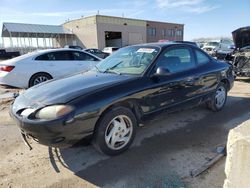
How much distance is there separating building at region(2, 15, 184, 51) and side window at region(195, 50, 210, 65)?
1356 inches

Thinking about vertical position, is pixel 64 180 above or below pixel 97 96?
below

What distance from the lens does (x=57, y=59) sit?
346 inches

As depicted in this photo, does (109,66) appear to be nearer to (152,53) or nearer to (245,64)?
(152,53)

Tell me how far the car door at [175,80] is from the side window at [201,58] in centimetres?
17

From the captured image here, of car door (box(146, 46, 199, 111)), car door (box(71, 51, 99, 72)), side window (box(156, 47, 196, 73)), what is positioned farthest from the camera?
car door (box(71, 51, 99, 72))

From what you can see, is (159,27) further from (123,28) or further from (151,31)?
(123,28)

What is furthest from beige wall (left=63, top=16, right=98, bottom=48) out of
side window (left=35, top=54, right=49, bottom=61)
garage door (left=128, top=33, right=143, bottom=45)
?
side window (left=35, top=54, right=49, bottom=61)

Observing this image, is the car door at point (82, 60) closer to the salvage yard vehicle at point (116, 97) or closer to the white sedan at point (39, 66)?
the white sedan at point (39, 66)

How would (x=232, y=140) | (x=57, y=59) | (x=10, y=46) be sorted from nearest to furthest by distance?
(x=232, y=140) < (x=57, y=59) < (x=10, y=46)

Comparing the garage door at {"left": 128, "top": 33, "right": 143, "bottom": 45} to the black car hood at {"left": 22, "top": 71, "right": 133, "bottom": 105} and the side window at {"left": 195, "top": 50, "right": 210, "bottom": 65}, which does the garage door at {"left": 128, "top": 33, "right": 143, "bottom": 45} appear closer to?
the side window at {"left": 195, "top": 50, "right": 210, "bottom": 65}

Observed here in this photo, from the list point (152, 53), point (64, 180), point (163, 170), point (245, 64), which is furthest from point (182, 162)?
point (245, 64)

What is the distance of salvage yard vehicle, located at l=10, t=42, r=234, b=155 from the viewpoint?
10.1 ft

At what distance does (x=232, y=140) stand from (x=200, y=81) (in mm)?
3202

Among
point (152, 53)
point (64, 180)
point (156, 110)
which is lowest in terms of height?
point (64, 180)
